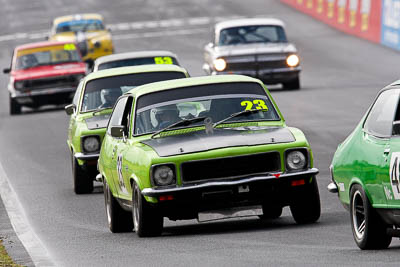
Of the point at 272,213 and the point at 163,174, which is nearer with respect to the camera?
the point at 163,174

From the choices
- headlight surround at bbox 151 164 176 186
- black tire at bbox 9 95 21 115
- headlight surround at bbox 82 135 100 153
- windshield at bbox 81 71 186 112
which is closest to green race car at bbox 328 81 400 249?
headlight surround at bbox 151 164 176 186

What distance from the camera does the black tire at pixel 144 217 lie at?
35.3 feet

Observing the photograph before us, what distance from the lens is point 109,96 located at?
1634cm

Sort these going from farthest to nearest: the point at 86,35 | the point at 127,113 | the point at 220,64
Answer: the point at 86,35 < the point at 220,64 < the point at 127,113

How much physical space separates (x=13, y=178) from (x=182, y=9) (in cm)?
4013

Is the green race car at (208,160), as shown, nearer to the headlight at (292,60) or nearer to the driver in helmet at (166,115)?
the driver in helmet at (166,115)

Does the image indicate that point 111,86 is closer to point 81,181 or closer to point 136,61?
point 81,181

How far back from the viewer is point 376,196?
9.06 m

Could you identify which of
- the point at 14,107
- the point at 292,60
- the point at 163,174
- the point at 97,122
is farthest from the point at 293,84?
the point at 163,174

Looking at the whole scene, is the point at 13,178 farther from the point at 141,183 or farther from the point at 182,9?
the point at 182,9

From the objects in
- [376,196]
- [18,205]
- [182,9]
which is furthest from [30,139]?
[182,9]

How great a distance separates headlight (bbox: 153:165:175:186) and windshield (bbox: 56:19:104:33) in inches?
1223

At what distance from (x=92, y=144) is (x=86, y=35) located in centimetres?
2543

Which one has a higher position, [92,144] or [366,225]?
[366,225]
